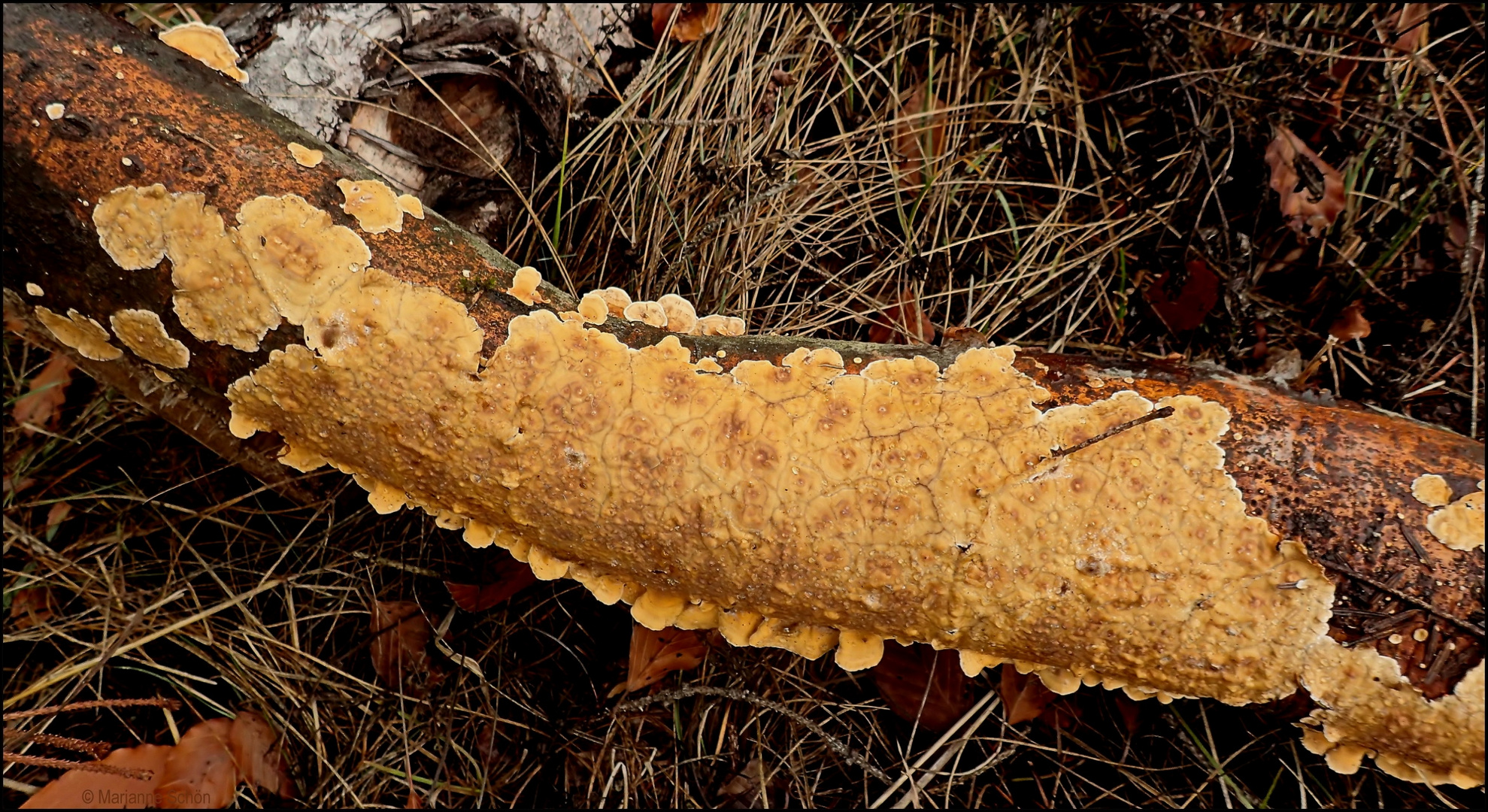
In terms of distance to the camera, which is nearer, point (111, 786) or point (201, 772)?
point (111, 786)

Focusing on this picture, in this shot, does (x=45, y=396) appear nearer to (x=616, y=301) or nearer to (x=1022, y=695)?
(x=616, y=301)

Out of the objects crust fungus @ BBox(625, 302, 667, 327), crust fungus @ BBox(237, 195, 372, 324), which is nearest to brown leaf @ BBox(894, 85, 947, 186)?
crust fungus @ BBox(625, 302, 667, 327)

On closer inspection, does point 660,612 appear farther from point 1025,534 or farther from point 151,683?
point 151,683

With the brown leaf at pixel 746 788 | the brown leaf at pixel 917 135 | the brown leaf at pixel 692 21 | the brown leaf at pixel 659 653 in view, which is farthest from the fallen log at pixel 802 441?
the brown leaf at pixel 692 21

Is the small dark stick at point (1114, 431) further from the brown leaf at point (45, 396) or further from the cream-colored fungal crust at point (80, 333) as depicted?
the brown leaf at point (45, 396)

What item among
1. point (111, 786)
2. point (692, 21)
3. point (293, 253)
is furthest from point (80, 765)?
point (692, 21)

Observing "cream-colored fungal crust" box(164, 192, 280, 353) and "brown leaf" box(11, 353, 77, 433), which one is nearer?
"cream-colored fungal crust" box(164, 192, 280, 353)

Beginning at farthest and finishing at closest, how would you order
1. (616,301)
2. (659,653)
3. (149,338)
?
1. (659,653)
2. (616,301)
3. (149,338)

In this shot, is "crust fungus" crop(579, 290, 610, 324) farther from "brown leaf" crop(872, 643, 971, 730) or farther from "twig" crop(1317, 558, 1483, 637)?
"twig" crop(1317, 558, 1483, 637)
